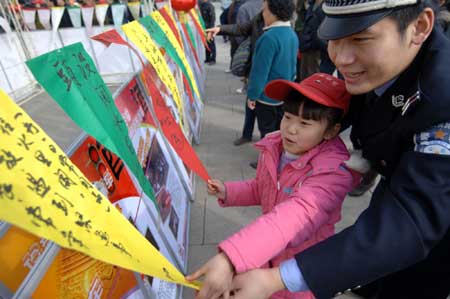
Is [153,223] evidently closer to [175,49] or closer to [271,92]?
[271,92]

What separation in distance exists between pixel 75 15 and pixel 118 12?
893mm

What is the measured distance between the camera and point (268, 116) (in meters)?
3.38

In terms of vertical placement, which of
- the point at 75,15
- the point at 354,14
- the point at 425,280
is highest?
the point at 354,14

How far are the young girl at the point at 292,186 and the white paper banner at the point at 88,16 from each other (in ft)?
21.6

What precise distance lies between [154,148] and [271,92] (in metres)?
1.09

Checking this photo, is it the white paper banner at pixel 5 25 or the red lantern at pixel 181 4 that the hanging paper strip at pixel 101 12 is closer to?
the white paper banner at pixel 5 25

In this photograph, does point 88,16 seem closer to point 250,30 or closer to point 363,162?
point 250,30

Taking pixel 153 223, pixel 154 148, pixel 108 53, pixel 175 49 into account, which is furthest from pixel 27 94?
pixel 153 223

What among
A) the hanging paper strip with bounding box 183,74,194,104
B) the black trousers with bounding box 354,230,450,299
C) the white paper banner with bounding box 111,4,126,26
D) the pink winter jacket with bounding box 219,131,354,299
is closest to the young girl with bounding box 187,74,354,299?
the pink winter jacket with bounding box 219,131,354,299

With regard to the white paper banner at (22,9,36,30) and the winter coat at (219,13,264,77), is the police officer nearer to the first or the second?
the winter coat at (219,13,264,77)

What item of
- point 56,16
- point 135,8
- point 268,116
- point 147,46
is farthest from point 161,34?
point 56,16

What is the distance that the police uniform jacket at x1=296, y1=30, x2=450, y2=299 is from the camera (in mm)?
805

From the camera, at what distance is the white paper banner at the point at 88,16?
21.7 ft

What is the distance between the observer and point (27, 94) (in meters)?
6.26
